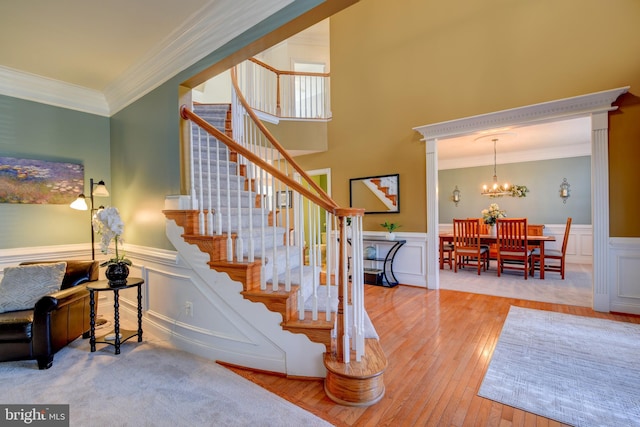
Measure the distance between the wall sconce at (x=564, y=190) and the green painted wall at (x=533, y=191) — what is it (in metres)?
0.06

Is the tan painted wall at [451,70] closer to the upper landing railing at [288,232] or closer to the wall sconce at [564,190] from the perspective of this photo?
the upper landing railing at [288,232]

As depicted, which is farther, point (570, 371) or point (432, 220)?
point (432, 220)

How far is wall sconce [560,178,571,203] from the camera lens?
22.1 ft

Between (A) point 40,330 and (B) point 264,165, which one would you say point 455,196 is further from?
(A) point 40,330

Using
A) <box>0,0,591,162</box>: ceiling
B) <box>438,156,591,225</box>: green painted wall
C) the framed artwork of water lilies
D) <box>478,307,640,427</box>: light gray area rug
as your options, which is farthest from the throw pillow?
<box>438,156,591,225</box>: green painted wall

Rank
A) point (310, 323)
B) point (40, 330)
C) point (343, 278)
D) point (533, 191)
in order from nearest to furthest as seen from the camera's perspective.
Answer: point (343, 278) → point (310, 323) → point (40, 330) → point (533, 191)

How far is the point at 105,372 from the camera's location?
219 cm

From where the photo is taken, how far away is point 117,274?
2.56 metres

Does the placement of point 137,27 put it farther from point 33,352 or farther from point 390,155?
point 390,155

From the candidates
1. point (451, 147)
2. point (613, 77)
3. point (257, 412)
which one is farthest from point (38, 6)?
point (451, 147)

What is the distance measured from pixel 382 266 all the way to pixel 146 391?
3.86 metres

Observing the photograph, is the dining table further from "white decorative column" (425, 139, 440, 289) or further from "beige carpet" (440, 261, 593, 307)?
"white decorative column" (425, 139, 440, 289)

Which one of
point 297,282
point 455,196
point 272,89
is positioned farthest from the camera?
point 455,196

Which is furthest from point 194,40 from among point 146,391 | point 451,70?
point 451,70
